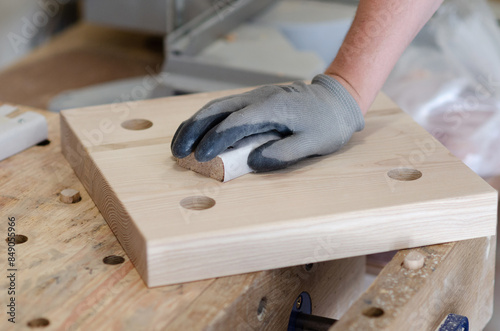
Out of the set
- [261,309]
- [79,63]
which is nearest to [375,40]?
[261,309]

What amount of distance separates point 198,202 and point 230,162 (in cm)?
7

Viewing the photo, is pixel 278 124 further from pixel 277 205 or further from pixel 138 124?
pixel 138 124

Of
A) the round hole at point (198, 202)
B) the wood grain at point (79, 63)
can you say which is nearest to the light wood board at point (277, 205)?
the round hole at point (198, 202)

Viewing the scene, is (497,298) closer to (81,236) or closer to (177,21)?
(81,236)

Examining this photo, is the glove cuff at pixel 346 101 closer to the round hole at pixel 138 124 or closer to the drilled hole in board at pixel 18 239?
the round hole at pixel 138 124

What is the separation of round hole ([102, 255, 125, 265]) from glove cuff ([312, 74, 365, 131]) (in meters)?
0.35

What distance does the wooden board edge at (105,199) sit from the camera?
69 centimetres

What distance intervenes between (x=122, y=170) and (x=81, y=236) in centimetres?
10

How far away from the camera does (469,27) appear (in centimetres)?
152

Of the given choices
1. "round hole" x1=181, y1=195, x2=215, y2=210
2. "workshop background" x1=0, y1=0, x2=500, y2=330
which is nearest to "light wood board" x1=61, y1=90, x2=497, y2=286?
"round hole" x1=181, y1=195, x2=215, y2=210

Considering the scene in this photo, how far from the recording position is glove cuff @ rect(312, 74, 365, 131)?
86 cm

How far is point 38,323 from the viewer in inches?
24.8

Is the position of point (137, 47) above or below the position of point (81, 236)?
below

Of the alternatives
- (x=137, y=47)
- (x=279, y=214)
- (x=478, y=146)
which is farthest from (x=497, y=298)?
(x=137, y=47)
